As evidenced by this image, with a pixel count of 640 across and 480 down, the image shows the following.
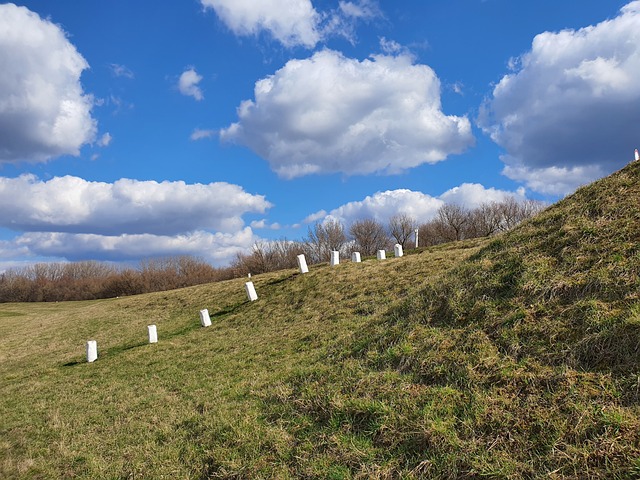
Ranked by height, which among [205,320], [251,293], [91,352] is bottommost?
[91,352]

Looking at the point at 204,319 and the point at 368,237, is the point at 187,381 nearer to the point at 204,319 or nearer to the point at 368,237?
the point at 204,319

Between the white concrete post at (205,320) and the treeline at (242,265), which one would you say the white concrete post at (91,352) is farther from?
the treeline at (242,265)

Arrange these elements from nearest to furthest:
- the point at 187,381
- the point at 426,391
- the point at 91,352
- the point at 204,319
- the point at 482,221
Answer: the point at 426,391 < the point at 187,381 < the point at 91,352 < the point at 204,319 < the point at 482,221

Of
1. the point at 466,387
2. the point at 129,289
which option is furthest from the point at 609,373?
the point at 129,289

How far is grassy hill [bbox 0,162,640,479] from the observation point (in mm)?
4098

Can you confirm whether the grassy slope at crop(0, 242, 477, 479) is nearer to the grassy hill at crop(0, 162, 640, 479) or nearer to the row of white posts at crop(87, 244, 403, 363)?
the grassy hill at crop(0, 162, 640, 479)

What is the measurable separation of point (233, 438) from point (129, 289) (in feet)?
243

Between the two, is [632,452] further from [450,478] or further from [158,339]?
[158,339]

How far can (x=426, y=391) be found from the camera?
17.2 feet

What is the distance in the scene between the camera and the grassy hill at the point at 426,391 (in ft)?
13.4

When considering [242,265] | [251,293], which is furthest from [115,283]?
[251,293]

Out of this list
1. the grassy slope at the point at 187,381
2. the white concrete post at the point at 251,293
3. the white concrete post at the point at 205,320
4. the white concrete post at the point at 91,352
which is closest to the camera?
the grassy slope at the point at 187,381

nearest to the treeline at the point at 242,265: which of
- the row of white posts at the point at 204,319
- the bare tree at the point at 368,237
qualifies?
the bare tree at the point at 368,237

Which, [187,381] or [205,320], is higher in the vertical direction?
[205,320]
